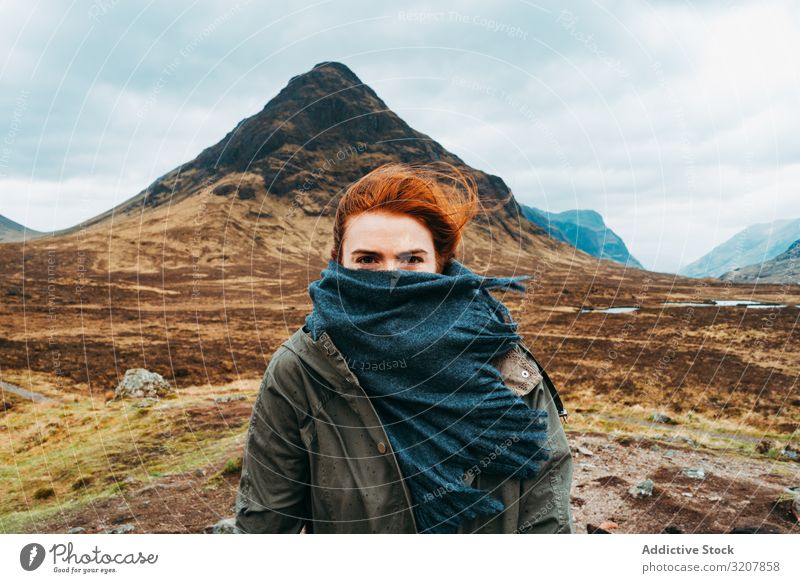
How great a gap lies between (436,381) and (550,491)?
0.75 meters

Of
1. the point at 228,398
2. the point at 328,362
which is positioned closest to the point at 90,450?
the point at 228,398

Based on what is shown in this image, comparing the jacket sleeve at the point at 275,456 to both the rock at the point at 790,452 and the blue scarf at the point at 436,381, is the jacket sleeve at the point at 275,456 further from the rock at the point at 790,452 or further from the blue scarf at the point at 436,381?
the rock at the point at 790,452

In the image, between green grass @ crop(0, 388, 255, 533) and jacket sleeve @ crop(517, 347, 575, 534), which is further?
green grass @ crop(0, 388, 255, 533)

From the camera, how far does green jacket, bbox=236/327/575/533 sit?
2.16m

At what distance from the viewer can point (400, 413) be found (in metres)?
2.26

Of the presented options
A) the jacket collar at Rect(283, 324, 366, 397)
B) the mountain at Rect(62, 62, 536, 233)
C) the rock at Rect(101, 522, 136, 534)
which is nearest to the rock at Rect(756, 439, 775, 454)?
the jacket collar at Rect(283, 324, 366, 397)

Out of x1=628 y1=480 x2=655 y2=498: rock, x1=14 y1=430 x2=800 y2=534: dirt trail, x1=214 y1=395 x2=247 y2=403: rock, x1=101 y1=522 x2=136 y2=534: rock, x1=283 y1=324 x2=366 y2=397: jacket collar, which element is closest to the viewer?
x1=283 y1=324 x2=366 y2=397: jacket collar

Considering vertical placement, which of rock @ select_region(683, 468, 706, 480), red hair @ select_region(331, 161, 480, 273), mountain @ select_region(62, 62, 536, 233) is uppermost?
mountain @ select_region(62, 62, 536, 233)

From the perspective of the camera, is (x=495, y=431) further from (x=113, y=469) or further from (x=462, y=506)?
(x=113, y=469)

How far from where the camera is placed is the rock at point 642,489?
312 inches

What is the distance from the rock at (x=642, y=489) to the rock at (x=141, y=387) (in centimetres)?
1798

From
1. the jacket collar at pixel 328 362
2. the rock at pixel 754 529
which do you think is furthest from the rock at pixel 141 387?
the jacket collar at pixel 328 362

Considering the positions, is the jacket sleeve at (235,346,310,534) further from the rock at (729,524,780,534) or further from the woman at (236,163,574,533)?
the rock at (729,524,780,534)
